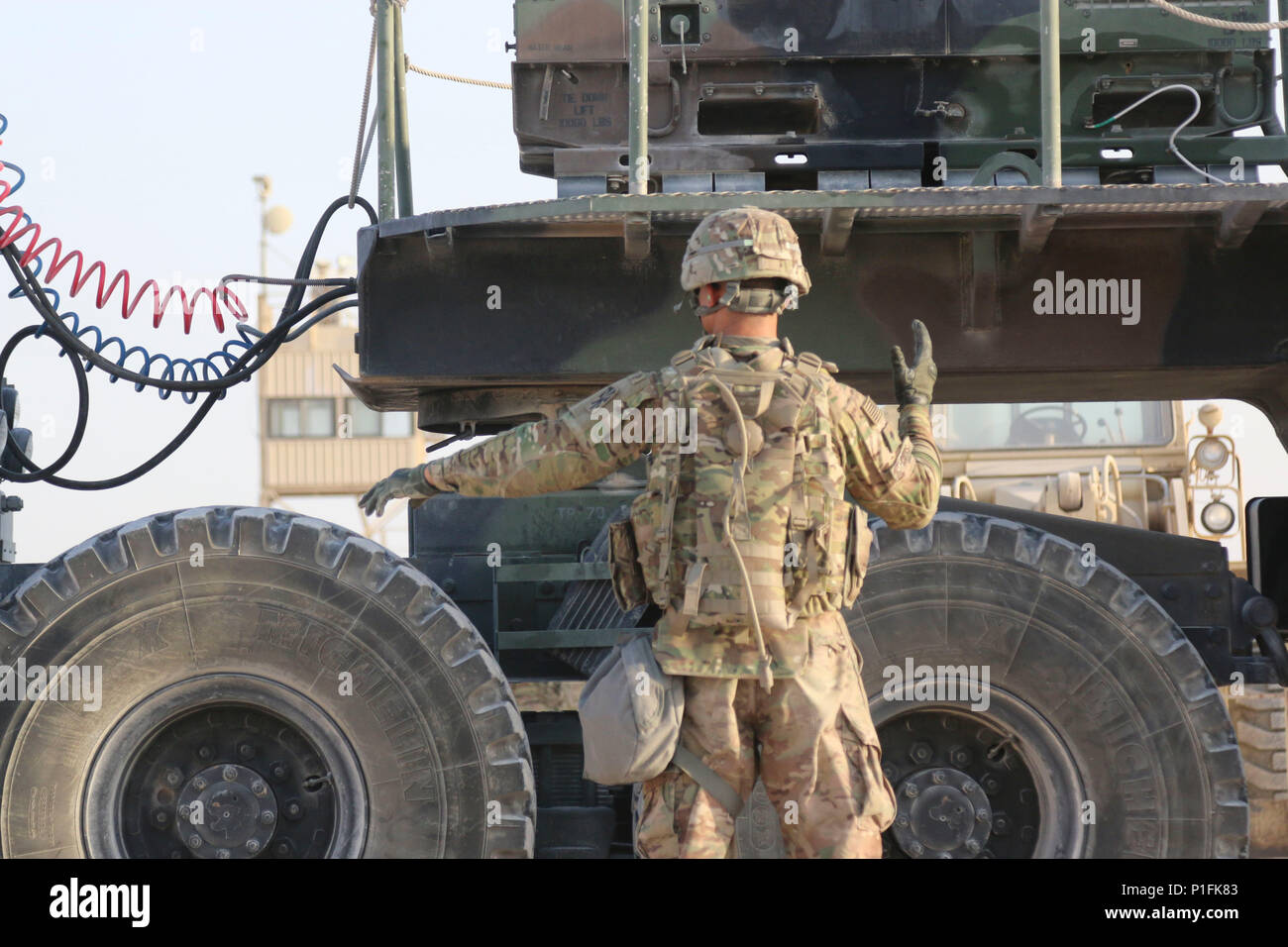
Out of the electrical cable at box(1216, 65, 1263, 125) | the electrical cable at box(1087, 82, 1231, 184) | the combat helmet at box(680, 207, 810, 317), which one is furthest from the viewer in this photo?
the electrical cable at box(1216, 65, 1263, 125)

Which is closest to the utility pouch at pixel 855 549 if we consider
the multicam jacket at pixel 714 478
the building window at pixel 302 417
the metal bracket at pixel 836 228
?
the multicam jacket at pixel 714 478

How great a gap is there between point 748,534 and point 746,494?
0.11 meters

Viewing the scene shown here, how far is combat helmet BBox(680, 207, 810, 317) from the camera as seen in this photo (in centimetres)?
391

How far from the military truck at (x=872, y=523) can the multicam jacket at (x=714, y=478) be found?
2.21 ft

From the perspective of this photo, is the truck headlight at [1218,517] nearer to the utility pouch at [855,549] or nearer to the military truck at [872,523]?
the military truck at [872,523]

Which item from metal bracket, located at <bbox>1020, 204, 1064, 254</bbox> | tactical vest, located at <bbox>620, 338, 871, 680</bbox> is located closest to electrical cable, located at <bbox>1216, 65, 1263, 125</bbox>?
metal bracket, located at <bbox>1020, 204, 1064, 254</bbox>

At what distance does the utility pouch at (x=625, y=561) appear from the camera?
4070 mm

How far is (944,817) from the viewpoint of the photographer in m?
4.71

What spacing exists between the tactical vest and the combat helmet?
136mm

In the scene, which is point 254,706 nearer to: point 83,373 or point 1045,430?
point 83,373

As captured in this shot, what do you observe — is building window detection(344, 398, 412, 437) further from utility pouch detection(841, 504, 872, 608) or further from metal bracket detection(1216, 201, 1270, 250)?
utility pouch detection(841, 504, 872, 608)

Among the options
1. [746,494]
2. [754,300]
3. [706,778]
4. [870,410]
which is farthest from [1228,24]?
[706,778]

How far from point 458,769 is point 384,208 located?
1.85 meters

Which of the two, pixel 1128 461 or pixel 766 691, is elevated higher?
pixel 1128 461
